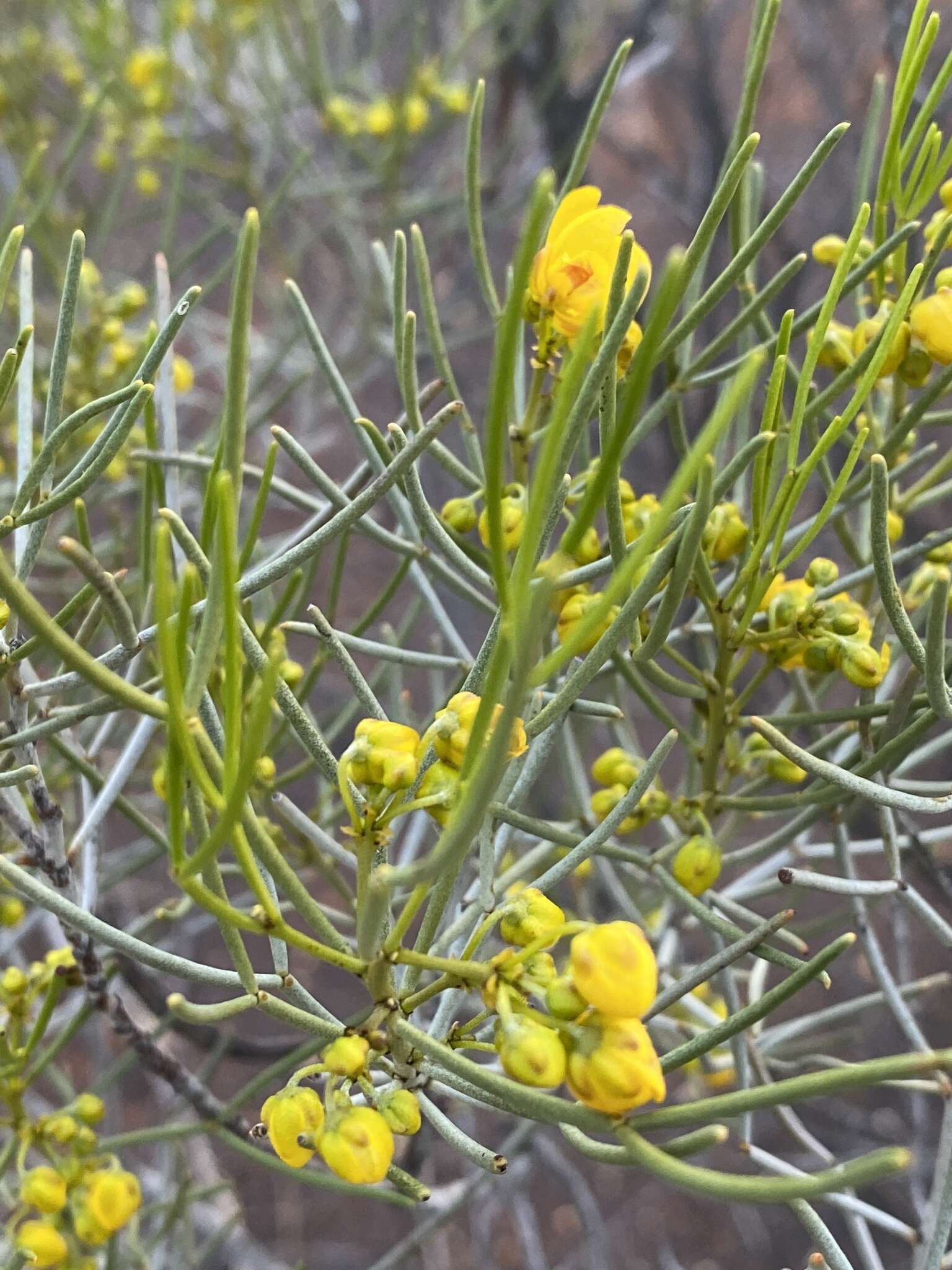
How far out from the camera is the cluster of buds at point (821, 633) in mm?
438

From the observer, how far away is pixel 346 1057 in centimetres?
33

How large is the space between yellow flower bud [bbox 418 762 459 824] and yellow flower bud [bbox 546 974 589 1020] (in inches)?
3.0

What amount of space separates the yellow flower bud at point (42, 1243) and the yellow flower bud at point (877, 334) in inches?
26.8

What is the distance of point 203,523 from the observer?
396 millimetres

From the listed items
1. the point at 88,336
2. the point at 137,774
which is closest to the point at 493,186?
the point at 88,336

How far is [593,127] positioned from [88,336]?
578mm

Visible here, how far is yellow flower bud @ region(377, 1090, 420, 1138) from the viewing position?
0.35 m

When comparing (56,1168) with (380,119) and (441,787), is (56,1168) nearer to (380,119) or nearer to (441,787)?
(441,787)

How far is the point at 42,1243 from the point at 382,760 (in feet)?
1.50

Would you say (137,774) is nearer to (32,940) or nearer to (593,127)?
(593,127)

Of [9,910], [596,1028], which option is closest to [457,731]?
[596,1028]

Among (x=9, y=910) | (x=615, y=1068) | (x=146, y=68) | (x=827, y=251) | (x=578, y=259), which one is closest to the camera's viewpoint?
(x=615, y=1068)

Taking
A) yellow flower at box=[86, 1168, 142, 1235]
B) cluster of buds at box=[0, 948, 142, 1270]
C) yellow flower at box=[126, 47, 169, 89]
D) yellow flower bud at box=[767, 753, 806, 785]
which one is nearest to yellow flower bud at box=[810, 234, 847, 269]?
yellow flower bud at box=[767, 753, 806, 785]

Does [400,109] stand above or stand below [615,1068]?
above
